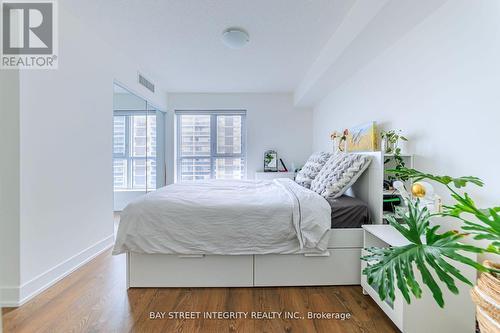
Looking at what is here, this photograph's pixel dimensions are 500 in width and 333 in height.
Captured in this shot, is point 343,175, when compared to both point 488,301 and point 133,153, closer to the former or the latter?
point 488,301

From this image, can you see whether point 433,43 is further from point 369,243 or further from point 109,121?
point 109,121

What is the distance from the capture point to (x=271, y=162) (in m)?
4.56

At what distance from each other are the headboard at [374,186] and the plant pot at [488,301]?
92 cm

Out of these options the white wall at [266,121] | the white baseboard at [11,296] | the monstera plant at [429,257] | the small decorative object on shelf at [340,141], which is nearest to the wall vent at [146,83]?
the white wall at [266,121]

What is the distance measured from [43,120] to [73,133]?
310 millimetres

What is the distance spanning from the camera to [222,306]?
5.32 feet

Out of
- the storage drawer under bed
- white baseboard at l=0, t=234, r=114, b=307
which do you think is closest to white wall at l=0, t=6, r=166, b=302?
white baseboard at l=0, t=234, r=114, b=307

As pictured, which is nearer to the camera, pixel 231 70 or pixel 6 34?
pixel 6 34

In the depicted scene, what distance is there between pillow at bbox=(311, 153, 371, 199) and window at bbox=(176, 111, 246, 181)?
2.69 m

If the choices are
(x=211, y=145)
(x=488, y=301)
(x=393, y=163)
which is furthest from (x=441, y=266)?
(x=211, y=145)

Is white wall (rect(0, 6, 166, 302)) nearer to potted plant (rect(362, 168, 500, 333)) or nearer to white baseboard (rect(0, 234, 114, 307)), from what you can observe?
white baseboard (rect(0, 234, 114, 307))

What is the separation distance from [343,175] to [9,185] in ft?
8.38

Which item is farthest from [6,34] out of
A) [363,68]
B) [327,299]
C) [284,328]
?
[363,68]

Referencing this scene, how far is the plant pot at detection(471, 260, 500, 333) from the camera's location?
850mm
